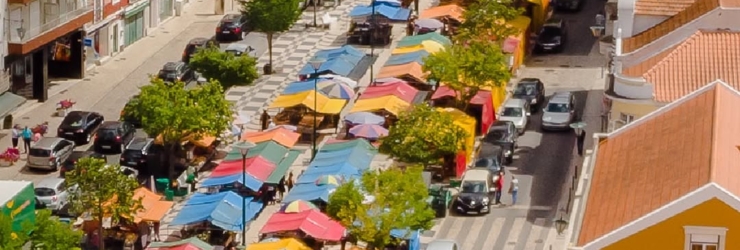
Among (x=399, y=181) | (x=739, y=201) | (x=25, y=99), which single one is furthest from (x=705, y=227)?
(x=25, y=99)

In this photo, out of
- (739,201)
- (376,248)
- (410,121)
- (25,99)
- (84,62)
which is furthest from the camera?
(84,62)

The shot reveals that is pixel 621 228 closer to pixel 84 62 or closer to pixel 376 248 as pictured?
pixel 376 248

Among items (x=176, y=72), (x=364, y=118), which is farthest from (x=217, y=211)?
(x=176, y=72)

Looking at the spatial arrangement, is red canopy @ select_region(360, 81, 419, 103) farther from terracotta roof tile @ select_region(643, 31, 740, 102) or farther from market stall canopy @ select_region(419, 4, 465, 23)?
terracotta roof tile @ select_region(643, 31, 740, 102)

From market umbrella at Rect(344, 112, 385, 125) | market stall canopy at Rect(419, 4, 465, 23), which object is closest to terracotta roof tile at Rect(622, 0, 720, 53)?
market umbrella at Rect(344, 112, 385, 125)

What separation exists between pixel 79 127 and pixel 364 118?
1383cm

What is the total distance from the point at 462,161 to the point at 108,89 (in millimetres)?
25053

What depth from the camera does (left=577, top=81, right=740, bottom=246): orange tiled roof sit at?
5353 cm

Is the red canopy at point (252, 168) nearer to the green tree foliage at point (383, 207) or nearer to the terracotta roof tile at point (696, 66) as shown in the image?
the green tree foliage at point (383, 207)

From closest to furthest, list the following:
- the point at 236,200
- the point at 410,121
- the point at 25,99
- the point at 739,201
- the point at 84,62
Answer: the point at 739,201
the point at 236,200
the point at 410,121
the point at 25,99
the point at 84,62

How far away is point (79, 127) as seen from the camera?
90.1 meters

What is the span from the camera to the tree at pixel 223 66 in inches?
3841

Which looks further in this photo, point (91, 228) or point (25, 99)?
point (25, 99)

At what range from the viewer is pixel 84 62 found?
105 m
